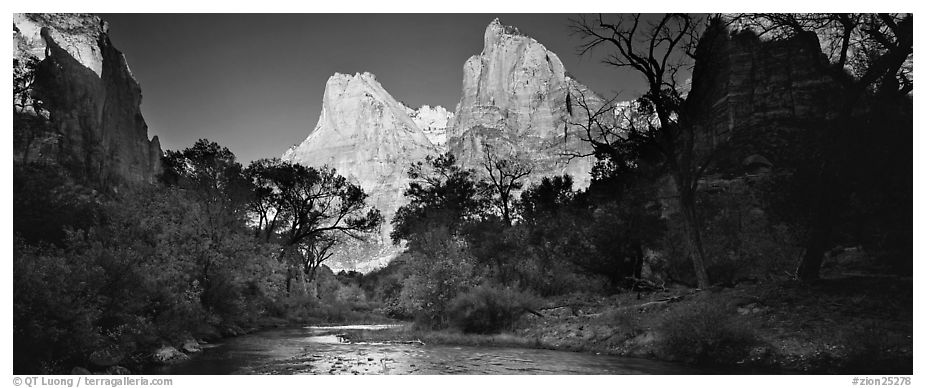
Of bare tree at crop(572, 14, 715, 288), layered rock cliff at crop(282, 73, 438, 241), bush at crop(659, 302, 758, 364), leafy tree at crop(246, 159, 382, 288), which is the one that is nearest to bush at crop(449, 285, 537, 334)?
bare tree at crop(572, 14, 715, 288)

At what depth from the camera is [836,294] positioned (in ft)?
A: 48.6

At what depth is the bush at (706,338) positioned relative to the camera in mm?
12508

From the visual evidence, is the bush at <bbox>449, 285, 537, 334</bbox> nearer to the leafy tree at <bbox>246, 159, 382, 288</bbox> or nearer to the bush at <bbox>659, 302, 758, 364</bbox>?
the bush at <bbox>659, 302, 758, 364</bbox>

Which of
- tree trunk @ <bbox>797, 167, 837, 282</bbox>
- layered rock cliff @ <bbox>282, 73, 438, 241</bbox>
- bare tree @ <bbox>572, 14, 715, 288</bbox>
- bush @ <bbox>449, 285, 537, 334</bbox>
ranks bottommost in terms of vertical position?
bush @ <bbox>449, 285, 537, 334</bbox>

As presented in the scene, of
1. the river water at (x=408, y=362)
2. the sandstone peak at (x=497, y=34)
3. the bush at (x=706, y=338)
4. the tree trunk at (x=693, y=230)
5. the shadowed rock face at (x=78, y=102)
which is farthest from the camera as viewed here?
the sandstone peak at (x=497, y=34)

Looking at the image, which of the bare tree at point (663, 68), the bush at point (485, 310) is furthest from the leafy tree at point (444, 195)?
the bare tree at point (663, 68)

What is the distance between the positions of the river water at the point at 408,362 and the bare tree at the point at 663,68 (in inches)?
284

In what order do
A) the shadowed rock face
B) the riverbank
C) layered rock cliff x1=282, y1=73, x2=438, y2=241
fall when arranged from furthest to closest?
layered rock cliff x1=282, y1=73, x2=438, y2=241, the shadowed rock face, the riverbank

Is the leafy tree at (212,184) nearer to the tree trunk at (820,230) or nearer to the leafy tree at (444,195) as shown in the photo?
the leafy tree at (444,195)

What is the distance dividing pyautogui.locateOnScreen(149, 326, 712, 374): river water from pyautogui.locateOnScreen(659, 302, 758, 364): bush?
65 cm

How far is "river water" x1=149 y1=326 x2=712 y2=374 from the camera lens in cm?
1241

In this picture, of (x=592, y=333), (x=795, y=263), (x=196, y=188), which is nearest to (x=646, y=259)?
(x=795, y=263)
